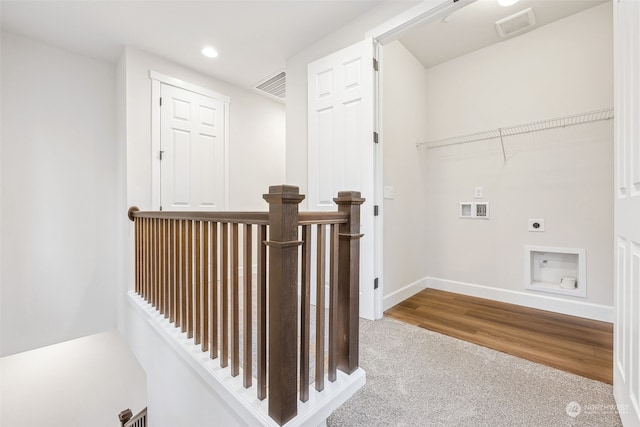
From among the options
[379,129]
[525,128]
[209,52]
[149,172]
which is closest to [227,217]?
[379,129]

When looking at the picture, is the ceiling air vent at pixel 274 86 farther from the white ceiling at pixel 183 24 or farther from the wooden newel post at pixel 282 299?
the wooden newel post at pixel 282 299

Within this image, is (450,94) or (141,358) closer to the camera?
(141,358)

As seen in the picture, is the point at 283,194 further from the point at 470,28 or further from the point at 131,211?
the point at 470,28

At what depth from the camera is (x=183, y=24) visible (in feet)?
7.79

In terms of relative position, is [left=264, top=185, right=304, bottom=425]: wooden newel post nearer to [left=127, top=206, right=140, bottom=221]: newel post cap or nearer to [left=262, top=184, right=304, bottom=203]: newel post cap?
[left=262, top=184, right=304, bottom=203]: newel post cap

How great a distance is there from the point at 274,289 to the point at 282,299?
4 cm

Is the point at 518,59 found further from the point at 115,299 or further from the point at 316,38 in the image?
the point at 115,299

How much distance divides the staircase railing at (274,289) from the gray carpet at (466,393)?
0.87ft

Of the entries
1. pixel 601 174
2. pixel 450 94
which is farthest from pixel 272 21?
pixel 601 174

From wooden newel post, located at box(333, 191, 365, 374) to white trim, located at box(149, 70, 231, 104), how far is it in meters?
2.71

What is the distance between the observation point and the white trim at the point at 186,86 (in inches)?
110

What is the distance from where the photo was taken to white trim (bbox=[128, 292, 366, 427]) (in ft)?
3.22

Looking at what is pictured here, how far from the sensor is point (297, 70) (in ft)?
9.30

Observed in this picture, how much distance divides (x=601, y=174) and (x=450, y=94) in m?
1.52
